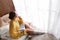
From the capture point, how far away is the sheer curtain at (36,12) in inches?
59.3

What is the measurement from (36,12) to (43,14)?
0.33 ft

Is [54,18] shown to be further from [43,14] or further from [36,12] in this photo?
[36,12]

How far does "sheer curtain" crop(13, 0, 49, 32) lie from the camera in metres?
1.51

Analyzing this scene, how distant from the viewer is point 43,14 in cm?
156

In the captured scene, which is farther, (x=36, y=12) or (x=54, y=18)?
(x=36, y=12)

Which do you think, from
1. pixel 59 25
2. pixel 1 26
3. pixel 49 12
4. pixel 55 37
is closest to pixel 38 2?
pixel 49 12

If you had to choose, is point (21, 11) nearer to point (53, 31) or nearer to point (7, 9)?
point (7, 9)

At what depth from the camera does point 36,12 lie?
160 centimetres

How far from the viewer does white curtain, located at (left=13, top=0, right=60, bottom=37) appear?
56.8 inches

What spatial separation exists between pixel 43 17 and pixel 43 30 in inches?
7.5

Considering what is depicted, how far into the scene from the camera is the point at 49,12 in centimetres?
148

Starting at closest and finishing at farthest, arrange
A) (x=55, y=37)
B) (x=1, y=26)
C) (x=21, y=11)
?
(x=55, y=37) < (x=1, y=26) < (x=21, y=11)

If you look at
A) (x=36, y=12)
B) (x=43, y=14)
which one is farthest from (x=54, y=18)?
(x=36, y=12)

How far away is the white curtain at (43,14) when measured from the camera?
1.44 m
